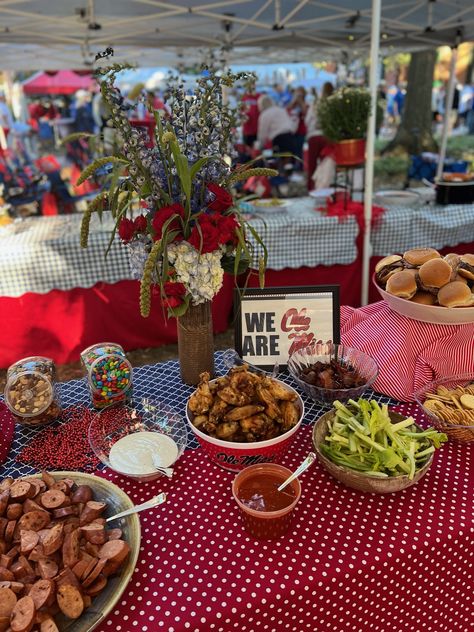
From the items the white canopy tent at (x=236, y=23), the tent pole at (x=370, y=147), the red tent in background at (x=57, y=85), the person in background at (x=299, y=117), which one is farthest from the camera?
the red tent in background at (x=57, y=85)

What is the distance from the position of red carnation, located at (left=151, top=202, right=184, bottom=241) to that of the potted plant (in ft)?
7.61

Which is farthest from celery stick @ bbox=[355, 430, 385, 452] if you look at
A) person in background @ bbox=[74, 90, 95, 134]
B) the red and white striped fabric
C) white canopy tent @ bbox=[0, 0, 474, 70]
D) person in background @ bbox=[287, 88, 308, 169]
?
person in background @ bbox=[74, 90, 95, 134]

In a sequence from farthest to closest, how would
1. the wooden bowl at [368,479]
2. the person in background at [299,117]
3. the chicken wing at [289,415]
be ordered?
the person in background at [299,117] → the chicken wing at [289,415] → the wooden bowl at [368,479]

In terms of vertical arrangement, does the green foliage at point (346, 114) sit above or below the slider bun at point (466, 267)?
above

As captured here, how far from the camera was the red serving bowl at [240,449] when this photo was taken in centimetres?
119

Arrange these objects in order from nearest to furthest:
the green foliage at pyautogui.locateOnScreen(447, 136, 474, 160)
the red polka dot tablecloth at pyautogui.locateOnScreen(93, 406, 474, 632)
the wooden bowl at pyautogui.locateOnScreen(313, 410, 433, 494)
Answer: the red polka dot tablecloth at pyautogui.locateOnScreen(93, 406, 474, 632) → the wooden bowl at pyautogui.locateOnScreen(313, 410, 433, 494) → the green foliage at pyautogui.locateOnScreen(447, 136, 474, 160)

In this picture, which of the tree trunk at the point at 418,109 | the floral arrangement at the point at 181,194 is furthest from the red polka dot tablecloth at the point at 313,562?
the tree trunk at the point at 418,109

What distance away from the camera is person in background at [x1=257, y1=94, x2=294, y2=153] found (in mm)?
7641

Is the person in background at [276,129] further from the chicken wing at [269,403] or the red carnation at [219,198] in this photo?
the chicken wing at [269,403]

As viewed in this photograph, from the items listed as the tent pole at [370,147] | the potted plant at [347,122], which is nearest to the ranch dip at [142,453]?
the tent pole at [370,147]

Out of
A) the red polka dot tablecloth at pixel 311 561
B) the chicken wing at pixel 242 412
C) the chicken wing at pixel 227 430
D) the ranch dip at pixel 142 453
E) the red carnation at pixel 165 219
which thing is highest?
the red carnation at pixel 165 219

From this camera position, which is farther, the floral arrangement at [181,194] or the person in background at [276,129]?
the person in background at [276,129]

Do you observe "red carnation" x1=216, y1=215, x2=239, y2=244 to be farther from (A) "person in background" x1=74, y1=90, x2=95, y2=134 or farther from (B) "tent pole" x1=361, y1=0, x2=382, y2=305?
(A) "person in background" x1=74, y1=90, x2=95, y2=134

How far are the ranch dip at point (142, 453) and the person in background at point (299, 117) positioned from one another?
25.6 feet
